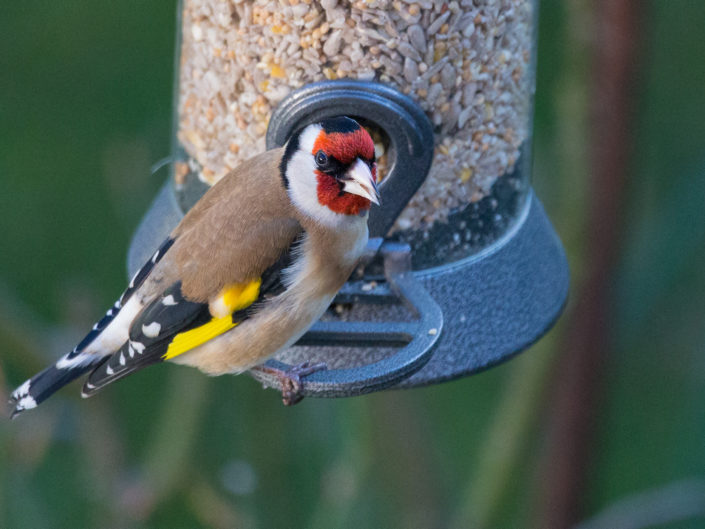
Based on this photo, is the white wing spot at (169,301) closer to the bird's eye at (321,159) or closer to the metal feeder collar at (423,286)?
the metal feeder collar at (423,286)

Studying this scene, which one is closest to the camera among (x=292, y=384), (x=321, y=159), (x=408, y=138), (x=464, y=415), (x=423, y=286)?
(x=292, y=384)

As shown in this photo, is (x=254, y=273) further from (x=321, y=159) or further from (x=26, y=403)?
(x=26, y=403)

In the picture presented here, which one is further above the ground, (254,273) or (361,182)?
(361,182)

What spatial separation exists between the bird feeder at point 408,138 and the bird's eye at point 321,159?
0.15 meters

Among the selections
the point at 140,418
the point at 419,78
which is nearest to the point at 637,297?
the point at 419,78

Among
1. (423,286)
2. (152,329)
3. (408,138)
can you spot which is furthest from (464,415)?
(152,329)

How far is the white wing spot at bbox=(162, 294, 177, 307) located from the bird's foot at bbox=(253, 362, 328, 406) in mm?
257

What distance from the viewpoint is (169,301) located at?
2.37 meters

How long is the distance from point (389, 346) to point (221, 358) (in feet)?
1.30

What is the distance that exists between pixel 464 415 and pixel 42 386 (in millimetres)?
3092

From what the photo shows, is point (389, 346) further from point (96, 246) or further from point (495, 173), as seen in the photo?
point (96, 246)

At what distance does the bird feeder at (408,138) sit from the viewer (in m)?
2.41

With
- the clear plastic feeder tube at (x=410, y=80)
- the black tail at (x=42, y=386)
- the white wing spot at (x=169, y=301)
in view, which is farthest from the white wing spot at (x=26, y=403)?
the clear plastic feeder tube at (x=410, y=80)

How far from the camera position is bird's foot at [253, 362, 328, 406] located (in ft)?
7.23
